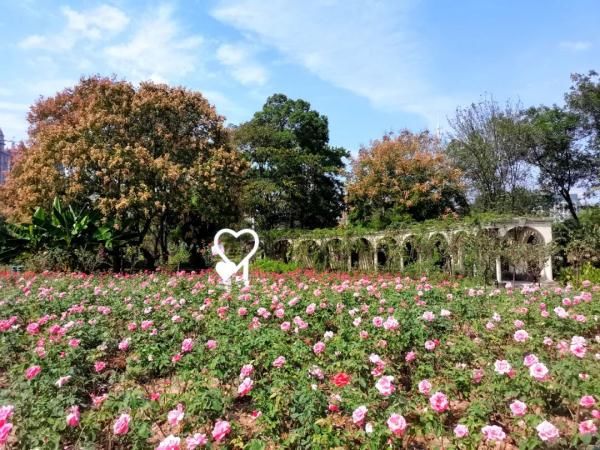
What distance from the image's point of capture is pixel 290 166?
2227 cm

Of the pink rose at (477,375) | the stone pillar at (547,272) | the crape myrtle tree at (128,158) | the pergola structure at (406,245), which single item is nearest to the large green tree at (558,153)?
the pergola structure at (406,245)

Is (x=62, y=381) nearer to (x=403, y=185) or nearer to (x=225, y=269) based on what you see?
(x=225, y=269)

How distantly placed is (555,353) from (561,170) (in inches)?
838

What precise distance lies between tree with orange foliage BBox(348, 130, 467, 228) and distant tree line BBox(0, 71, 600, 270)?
0.07 metres

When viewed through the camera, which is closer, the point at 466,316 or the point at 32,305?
the point at 466,316

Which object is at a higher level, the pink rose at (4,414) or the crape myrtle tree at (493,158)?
the crape myrtle tree at (493,158)

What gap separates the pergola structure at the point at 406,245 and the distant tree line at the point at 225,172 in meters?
1.33

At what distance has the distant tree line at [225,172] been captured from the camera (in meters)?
14.0

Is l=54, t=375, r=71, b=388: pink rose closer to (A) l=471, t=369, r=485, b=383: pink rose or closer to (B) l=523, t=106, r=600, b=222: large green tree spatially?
(A) l=471, t=369, r=485, b=383: pink rose

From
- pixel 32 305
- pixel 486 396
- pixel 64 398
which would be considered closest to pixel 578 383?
pixel 486 396

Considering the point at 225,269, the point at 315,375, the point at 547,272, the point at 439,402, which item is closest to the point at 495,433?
the point at 439,402

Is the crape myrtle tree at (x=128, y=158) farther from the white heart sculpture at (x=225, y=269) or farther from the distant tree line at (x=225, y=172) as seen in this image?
the white heart sculpture at (x=225, y=269)

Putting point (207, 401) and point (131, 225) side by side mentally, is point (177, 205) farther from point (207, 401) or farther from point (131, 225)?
point (207, 401)

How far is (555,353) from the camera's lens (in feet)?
10.5
